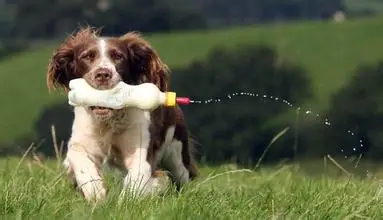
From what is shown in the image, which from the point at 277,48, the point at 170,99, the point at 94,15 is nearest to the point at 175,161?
the point at 170,99

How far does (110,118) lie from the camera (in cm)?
605

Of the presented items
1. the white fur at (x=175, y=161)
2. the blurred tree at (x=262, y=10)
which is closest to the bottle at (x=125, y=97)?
the white fur at (x=175, y=161)

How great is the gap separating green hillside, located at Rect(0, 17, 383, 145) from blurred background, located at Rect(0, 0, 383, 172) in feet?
0.17

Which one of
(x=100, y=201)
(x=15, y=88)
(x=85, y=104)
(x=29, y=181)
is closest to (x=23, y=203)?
(x=100, y=201)

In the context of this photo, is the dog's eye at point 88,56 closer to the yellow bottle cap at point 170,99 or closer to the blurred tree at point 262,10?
the yellow bottle cap at point 170,99

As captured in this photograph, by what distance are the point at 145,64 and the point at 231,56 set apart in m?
42.7

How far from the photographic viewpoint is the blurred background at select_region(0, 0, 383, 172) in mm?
36062

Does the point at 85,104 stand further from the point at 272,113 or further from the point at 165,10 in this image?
the point at 165,10

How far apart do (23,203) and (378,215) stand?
63.1 inches

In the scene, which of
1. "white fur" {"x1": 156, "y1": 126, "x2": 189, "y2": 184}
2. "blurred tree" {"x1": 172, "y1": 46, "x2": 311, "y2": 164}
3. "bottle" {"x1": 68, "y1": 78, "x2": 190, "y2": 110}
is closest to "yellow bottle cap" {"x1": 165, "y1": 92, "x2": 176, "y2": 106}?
"bottle" {"x1": 68, "y1": 78, "x2": 190, "y2": 110}

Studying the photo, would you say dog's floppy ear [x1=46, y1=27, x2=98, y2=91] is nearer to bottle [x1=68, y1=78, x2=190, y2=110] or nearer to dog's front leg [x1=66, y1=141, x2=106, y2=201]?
dog's front leg [x1=66, y1=141, x2=106, y2=201]

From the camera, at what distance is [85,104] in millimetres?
5812

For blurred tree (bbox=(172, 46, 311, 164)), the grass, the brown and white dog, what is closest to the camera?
the grass

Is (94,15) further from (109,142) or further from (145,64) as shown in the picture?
(109,142)
